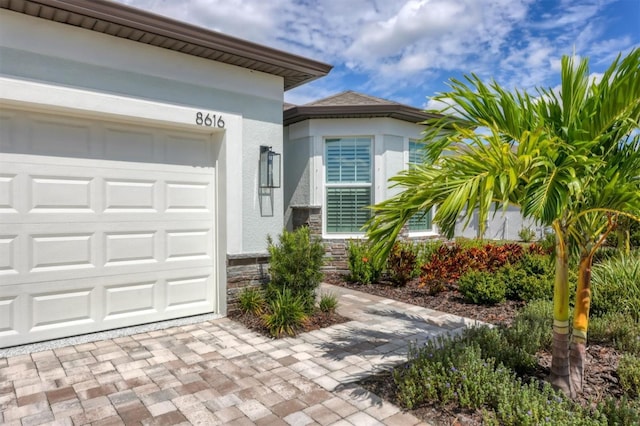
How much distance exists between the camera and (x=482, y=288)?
621cm

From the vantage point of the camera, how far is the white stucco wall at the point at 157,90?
13.3ft

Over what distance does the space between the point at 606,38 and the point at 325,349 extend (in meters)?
6.63

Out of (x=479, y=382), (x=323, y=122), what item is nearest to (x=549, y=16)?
(x=323, y=122)

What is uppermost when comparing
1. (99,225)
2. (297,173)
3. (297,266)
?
(297,173)

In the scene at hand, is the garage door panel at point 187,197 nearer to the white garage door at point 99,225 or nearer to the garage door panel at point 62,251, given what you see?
the white garage door at point 99,225

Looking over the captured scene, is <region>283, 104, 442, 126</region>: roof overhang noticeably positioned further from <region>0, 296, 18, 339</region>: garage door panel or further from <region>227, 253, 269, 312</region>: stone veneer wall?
<region>0, 296, 18, 339</region>: garage door panel

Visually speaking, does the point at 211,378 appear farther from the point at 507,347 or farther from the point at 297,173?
the point at 297,173

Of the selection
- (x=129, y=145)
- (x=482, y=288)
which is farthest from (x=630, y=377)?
(x=129, y=145)

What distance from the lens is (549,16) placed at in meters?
6.72

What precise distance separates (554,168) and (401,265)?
5.04 meters

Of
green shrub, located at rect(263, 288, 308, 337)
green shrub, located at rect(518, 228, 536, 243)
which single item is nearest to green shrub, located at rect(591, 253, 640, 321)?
green shrub, located at rect(263, 288, 308, 337)

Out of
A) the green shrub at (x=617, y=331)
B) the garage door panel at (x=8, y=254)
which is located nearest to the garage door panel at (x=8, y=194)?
the garage door panel at (x=8, y=254)

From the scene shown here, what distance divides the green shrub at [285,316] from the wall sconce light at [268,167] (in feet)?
5.05

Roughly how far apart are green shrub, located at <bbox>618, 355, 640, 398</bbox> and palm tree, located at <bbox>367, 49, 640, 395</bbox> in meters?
0.39
